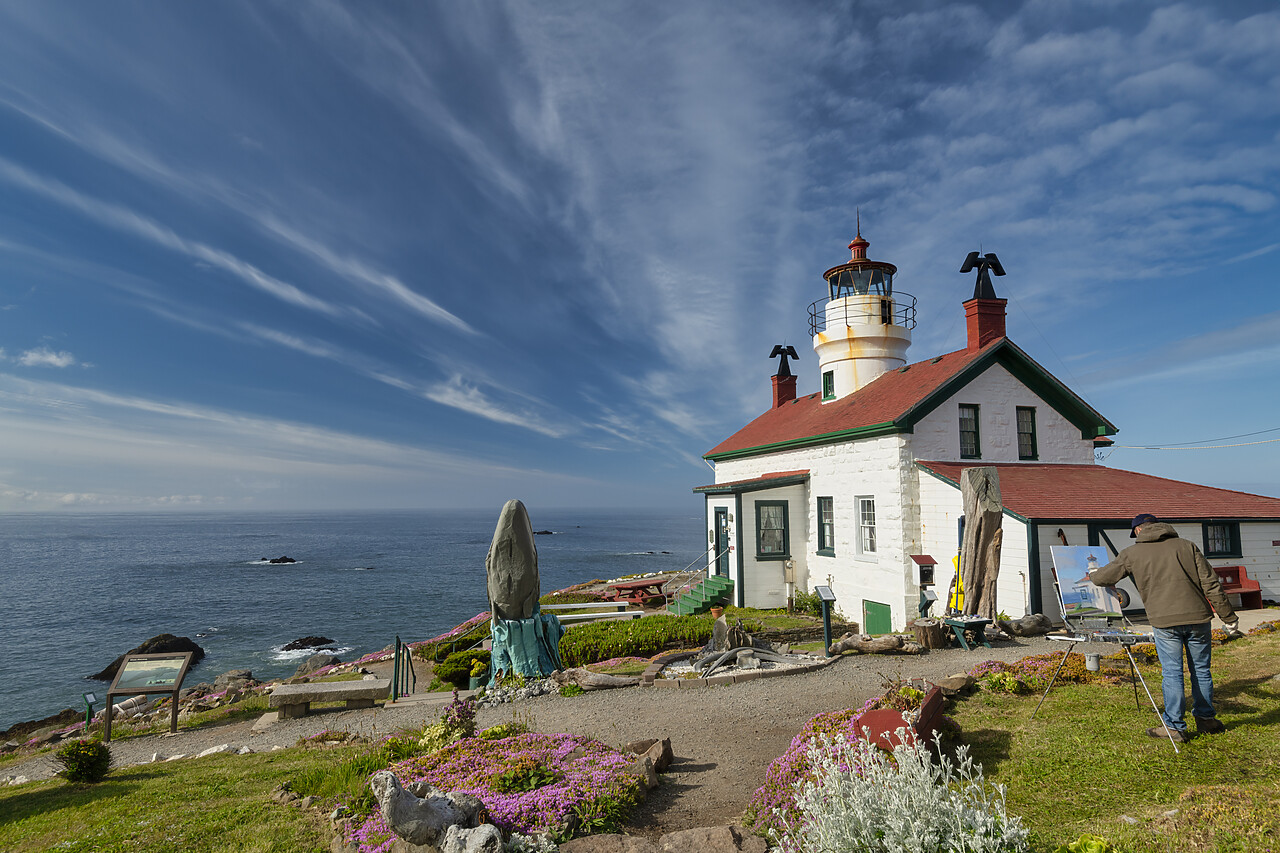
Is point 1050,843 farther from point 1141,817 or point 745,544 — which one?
point 745,544

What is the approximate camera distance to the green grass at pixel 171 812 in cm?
548

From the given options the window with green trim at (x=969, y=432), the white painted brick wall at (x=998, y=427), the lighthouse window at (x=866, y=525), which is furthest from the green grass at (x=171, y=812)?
the window with green trim at (x=969, y=432)

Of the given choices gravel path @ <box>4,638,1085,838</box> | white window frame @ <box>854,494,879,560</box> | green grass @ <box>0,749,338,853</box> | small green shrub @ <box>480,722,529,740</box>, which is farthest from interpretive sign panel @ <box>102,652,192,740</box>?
white window frame @ <box>854,494,879,560</box>

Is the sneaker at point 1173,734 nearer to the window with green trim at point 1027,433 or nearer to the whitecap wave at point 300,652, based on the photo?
the window with green trim at point 1027,433

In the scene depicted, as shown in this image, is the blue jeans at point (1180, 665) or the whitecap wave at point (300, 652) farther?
the whitecap wave at point (300, 652)

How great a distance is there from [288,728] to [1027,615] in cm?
1501

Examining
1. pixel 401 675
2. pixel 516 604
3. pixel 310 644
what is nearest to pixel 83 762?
pixel 516 604

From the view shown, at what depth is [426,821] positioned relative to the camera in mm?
4574

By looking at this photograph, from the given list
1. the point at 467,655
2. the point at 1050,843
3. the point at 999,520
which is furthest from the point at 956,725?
the point at 467,655

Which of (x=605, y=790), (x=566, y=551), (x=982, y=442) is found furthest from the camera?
(x=566, y=551)

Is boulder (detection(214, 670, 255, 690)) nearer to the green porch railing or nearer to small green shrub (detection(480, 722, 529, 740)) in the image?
the green porch railing

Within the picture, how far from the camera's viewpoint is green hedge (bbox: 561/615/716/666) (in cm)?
1472

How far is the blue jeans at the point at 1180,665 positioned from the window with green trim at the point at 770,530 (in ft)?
48.2

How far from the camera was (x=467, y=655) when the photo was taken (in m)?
15.8
